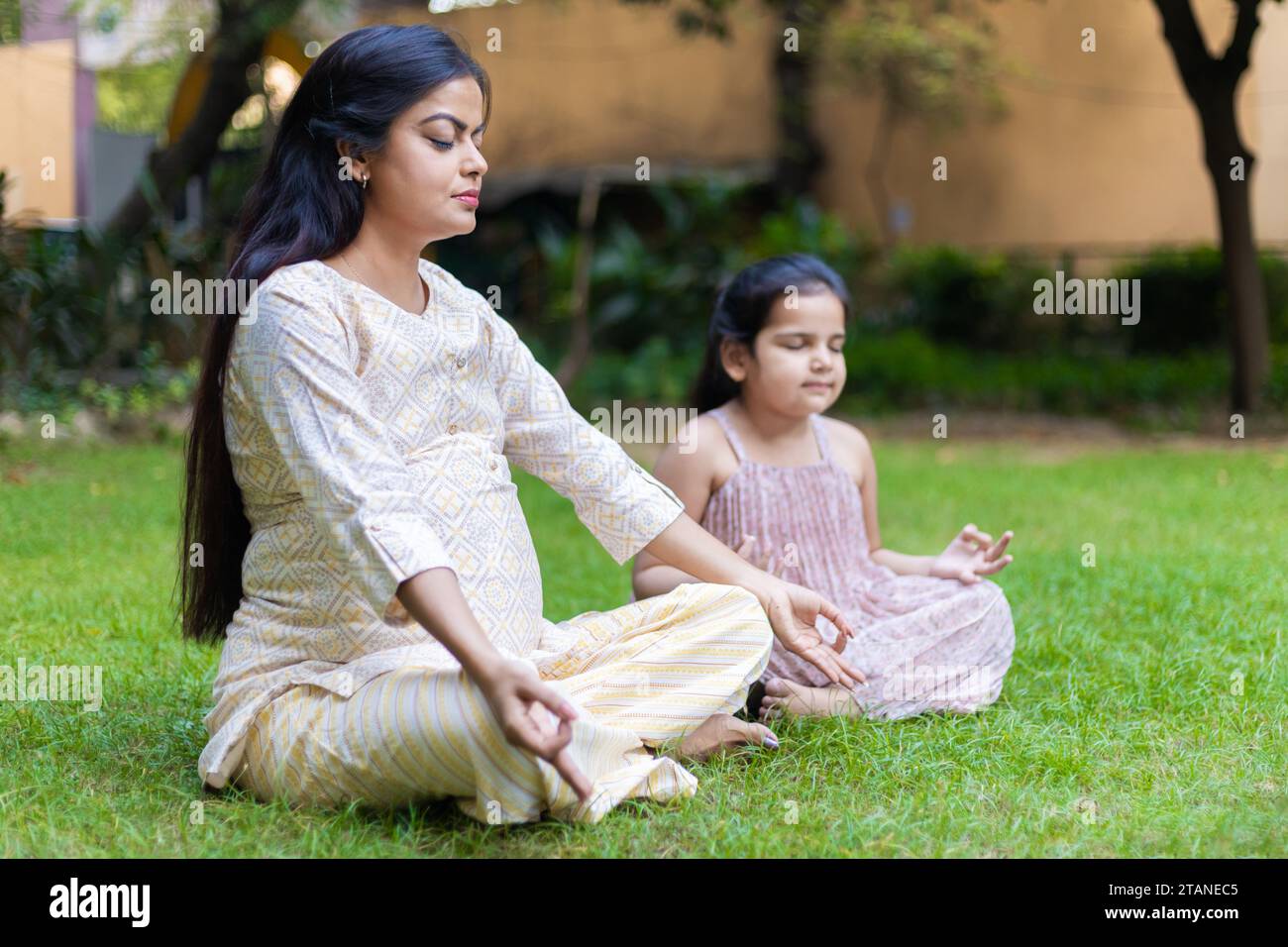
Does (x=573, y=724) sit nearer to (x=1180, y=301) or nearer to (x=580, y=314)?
(x=580, y=314)

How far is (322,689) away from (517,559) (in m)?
0.45

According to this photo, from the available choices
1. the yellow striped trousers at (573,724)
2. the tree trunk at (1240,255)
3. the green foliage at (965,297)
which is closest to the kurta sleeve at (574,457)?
the yellow striped trousers at (573,724)

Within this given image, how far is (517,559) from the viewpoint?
285 cm

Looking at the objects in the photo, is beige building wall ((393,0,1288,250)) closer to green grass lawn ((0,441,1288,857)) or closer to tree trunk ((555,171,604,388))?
tree trunk ((555,171,604,388))

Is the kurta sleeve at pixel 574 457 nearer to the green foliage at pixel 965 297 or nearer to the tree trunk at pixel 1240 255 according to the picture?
the tree trunk at pixel 1240 255

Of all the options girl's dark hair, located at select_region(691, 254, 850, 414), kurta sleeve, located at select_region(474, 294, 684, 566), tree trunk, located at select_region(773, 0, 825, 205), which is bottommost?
kurta sleeve, located at select_region(474, 294, 684, 566)

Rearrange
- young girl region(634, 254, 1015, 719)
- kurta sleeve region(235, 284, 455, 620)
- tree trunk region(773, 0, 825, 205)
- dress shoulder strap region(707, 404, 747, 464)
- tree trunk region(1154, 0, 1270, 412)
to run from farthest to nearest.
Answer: tree trunk region(773, 0, 825, 205) → tree trunk region(1154, 0, 1270, 412) → dress shoulder strap region(707, 404, 747, 464) → young girl region(634, 254, 1015, 719) → kurta sleeve region(235, 284, 455, 620)

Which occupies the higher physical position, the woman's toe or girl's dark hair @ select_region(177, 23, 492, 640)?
girl's dark hair @ select_region(177, 23, 492, 640)

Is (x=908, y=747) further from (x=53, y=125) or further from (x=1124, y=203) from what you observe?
(x=1124, y=203)

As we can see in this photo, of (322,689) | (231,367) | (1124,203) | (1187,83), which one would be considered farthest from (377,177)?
(1124,203)

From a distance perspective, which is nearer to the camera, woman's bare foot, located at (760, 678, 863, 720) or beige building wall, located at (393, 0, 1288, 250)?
woman's bare foot, located at (760, 678, 863, 720)

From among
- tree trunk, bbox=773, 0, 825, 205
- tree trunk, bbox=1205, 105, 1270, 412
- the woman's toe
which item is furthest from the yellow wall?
the woman's toe

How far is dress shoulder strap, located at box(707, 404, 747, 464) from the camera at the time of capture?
3771 millimetres

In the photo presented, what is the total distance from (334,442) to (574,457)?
0.67 metres
